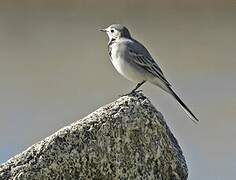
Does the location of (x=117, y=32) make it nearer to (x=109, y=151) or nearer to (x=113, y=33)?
(x=113, y=33)

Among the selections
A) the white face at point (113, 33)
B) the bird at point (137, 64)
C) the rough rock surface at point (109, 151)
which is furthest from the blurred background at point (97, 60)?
the rough rock surface at point (109, 151)

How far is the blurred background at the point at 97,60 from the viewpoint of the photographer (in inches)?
159

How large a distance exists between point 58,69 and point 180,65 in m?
0.66

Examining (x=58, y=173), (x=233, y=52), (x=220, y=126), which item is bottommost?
(x=58, y=173)

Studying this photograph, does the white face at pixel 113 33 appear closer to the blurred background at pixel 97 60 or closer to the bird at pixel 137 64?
the bird at pixel 137 64

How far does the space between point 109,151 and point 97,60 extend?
205cm

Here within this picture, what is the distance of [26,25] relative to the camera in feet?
13.6

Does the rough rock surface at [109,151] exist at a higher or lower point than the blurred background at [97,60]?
lower

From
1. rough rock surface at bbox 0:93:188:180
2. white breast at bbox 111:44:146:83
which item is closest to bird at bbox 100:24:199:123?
white breast at bbox 111:44:146:83

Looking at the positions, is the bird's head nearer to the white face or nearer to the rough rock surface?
the white face

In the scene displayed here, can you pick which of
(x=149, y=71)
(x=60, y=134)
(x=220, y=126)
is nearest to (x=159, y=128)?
(x=60, y=134)

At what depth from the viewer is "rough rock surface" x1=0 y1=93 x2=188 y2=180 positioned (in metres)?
2.20

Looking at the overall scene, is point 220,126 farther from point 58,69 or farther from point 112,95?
point 58,69

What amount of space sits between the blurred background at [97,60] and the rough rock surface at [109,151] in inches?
65.4
